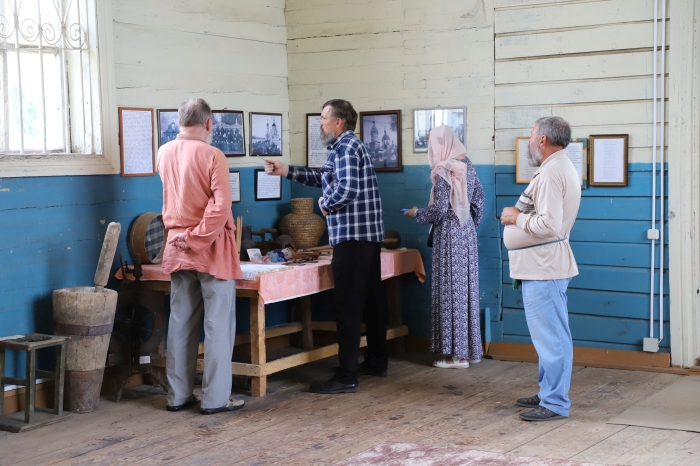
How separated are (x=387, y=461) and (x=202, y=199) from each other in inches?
72.2

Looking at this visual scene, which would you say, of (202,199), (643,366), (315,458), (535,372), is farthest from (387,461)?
(643,366)

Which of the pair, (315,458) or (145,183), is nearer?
(315,458)

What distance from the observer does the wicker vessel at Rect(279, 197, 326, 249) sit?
688cm

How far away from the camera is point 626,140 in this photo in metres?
6.07

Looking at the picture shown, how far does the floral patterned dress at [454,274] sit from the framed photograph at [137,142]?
74.1 inches

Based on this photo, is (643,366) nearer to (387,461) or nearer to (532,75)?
(532,75)

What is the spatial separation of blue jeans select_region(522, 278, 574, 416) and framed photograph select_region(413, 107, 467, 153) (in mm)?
2029

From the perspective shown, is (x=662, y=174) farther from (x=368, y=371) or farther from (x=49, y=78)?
(x=49, y=78)

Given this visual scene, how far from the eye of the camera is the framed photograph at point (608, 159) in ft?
20.0

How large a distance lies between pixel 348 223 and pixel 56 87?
79.4 inches

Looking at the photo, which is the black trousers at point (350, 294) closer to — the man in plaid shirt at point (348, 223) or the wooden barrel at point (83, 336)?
the man in plaid shirt at point (348, 223)

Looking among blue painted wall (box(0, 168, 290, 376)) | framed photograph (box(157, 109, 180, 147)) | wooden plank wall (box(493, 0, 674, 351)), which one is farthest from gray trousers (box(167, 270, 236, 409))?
wooden plank wall (box(493, 0, 674, 351))

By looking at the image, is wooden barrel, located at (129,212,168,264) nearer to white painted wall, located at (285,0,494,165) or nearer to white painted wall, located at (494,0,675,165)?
white painted wall, located at (285,0,494,165)

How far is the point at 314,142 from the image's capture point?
7.23 meters
